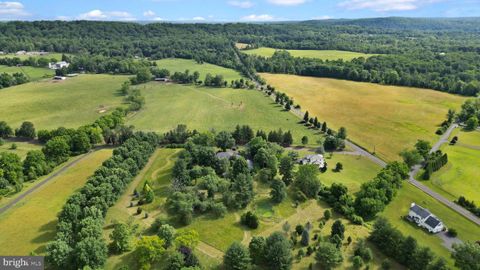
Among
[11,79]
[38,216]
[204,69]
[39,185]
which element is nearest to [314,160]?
[38,216]

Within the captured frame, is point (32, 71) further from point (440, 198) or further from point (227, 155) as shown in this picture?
point (440, 198)

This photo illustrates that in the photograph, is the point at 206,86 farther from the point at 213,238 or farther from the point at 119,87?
the point at 213,238

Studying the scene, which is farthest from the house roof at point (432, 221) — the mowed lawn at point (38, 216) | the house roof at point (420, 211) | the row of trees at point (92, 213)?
the mowed lawn at point (38, 216)

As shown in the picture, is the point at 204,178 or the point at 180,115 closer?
the point at 204,178

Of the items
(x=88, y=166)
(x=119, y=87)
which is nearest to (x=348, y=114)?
(x=88, y=166)

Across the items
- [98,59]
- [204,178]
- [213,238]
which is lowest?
[213,238]

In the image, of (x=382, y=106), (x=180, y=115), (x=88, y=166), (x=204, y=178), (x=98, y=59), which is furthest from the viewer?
(x=98, y=59)
